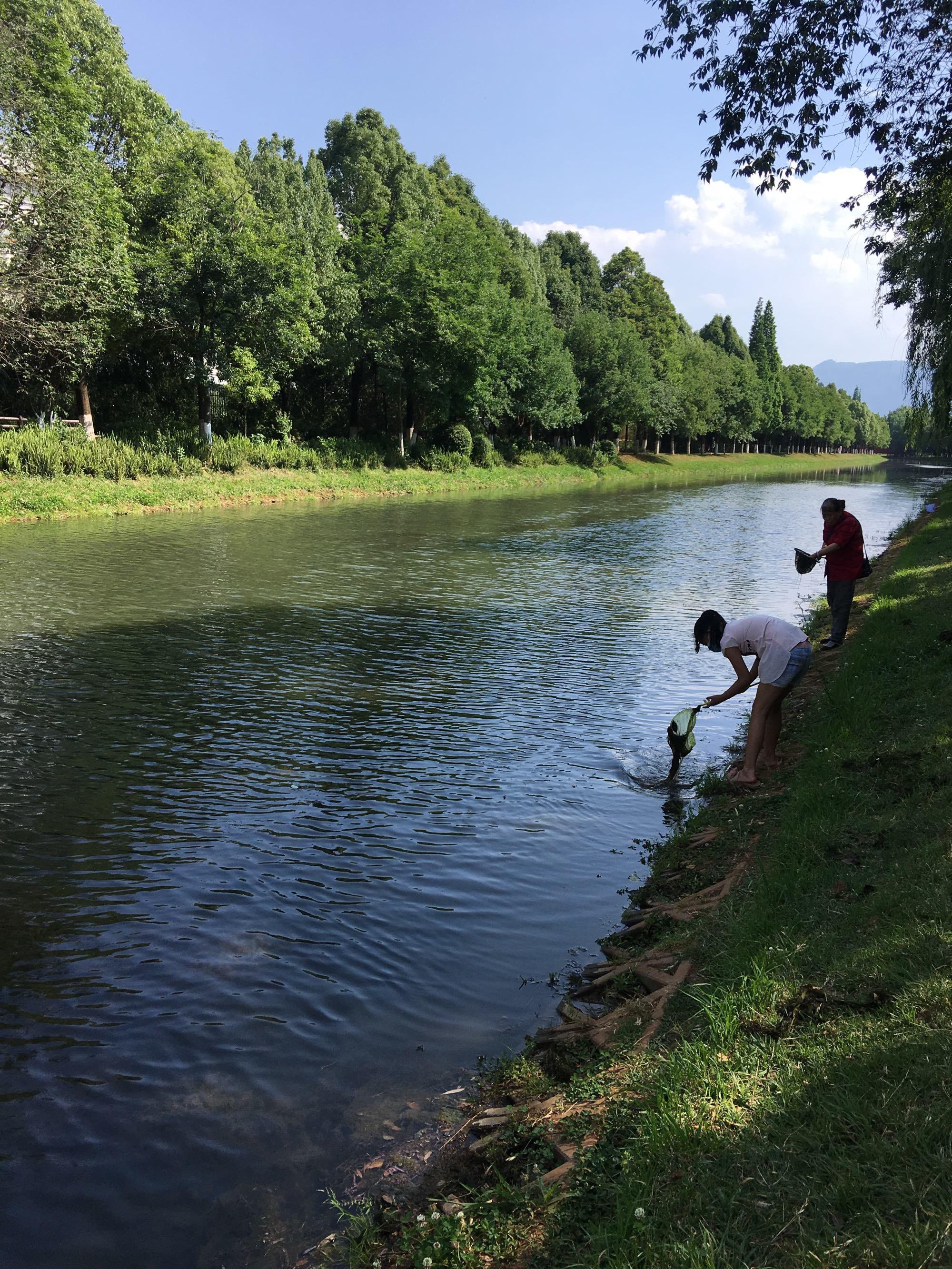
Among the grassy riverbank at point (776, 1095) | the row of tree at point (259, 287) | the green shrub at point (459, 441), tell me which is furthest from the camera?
the green shrub at point (459, 441)

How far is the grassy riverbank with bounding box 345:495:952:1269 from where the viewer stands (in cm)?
288

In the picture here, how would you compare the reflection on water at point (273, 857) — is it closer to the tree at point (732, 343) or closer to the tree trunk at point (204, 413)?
the tree trunk at point (204, 413)

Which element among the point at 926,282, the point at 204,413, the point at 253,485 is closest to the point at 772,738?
the point at 926,282

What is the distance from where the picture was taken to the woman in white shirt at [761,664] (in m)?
8.87

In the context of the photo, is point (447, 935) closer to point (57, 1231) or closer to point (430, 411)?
point (57, 1231)

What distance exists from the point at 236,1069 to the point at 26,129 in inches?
1495

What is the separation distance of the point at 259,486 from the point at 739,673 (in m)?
36.1

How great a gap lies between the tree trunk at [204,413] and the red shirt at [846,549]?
114 ft

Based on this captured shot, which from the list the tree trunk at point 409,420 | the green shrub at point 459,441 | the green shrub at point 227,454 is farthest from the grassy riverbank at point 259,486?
the tree trunk at point 409,420

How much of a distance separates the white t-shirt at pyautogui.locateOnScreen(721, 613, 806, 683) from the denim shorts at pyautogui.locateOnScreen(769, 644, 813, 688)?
0.03m

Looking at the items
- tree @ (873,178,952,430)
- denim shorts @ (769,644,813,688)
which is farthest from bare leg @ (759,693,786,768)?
tree @ (873,178,952,430)

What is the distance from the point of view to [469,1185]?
4.04 meters

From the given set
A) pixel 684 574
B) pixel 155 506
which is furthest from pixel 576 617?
pixel 155 506

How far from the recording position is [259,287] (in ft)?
130
